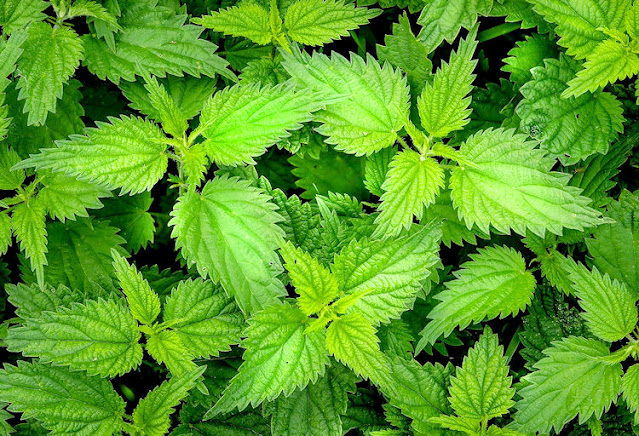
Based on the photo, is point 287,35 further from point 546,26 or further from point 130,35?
point 546,26

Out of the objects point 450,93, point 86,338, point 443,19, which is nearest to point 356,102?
point 450,93

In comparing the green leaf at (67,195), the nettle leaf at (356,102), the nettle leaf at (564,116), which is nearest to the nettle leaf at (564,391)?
the nettle leaf at (564,116)

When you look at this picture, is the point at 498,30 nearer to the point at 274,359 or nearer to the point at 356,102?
the point at 356,102

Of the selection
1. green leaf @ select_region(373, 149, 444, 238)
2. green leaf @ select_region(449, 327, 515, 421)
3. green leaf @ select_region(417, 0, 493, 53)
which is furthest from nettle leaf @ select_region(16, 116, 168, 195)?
green leaf @ select_region(449, 327, 515, 421)

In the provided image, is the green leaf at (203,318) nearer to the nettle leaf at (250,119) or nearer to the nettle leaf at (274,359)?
the nettle leaf at (274,359)

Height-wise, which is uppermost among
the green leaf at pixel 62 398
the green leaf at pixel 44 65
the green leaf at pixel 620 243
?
the green leaf at pixel 44 65

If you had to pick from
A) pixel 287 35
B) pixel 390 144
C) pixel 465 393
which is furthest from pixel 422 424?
pixel 287 35

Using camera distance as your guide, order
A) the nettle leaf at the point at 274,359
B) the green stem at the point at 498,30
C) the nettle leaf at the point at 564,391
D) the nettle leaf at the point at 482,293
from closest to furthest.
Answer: the nettle leaf at the point at 274,359, the nettle leaf at the point at 564,391, the nettle leaf at the point at 482,293, the green stem at the point at 498,30
